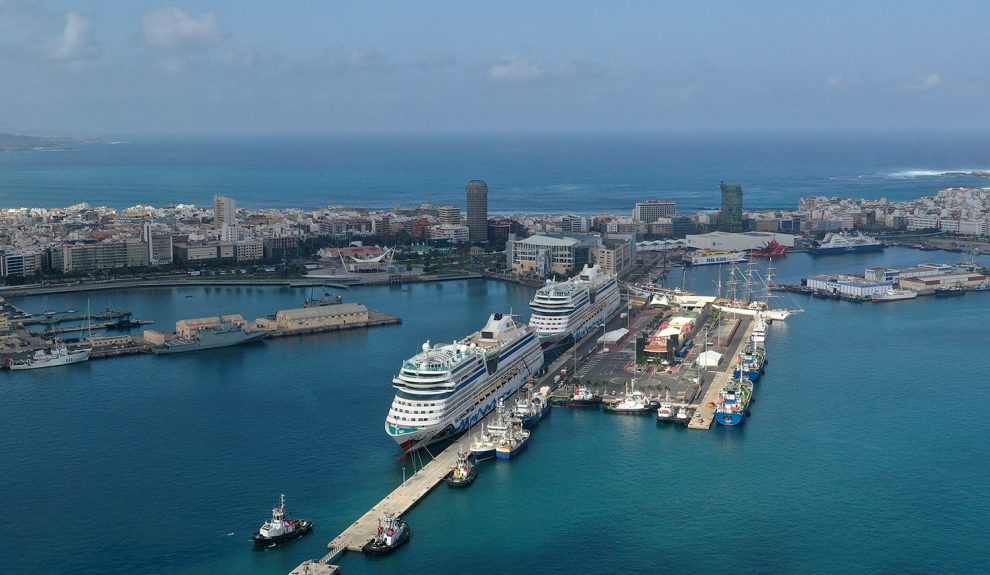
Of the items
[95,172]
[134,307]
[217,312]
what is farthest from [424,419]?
[95,172]

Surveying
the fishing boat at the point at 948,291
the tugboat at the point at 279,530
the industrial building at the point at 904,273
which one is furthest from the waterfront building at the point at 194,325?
the fishing boat at the point at 948,291

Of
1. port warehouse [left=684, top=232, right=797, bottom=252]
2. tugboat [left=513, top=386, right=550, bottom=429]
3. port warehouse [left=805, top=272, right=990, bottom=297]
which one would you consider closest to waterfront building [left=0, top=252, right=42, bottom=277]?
tugboat [left=513, top=386, right=550, bottom=429]

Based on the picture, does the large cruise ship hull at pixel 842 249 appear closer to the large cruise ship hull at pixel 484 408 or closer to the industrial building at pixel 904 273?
the industrial building at pixel 904 273

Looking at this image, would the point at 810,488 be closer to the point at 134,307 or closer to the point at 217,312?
the point at 217,312

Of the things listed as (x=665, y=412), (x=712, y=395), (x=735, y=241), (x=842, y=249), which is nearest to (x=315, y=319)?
(x=712, y=395)

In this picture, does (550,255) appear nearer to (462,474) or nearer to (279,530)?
(462,474)

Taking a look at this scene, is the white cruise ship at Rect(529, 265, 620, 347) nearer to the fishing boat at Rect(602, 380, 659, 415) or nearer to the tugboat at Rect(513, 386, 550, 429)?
the tugboat at Rect(513, 386, 550, 429)
